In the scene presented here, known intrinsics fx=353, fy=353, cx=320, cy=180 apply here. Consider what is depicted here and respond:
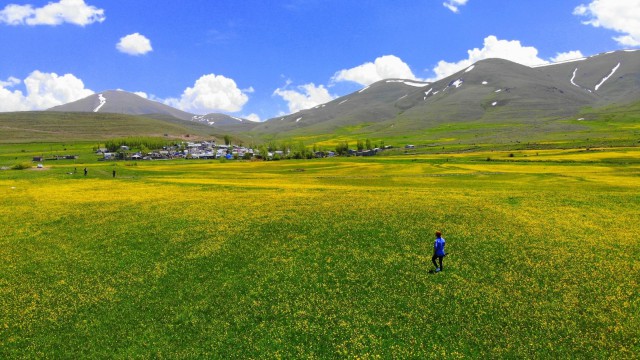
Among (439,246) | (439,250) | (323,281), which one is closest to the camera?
(323,281)

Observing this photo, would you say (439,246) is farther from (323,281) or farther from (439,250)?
(323,281)

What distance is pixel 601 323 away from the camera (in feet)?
72.6

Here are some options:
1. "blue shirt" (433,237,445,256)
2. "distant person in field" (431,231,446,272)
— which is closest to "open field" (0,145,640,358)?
"distant person in field" (431,231,446,272)

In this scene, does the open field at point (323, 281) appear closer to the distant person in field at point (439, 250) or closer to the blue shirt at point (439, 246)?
the distant person in field at point (439, 250)

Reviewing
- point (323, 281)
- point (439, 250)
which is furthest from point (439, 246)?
point (323, 281)

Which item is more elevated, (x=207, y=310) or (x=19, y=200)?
(x=19, y=200)

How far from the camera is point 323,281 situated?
1110 inches

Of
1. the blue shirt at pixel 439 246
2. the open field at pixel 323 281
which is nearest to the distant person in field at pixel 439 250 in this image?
the blue shirt at pixel 439 246

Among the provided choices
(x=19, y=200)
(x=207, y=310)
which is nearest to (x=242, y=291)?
(x=207, y=310)

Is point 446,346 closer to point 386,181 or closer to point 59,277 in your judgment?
point 59,277

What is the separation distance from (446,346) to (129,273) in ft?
83.1

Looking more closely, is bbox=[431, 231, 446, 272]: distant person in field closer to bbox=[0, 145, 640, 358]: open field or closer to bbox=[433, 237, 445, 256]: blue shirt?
bbox=[433, 237, 445, 256]: blue shirt

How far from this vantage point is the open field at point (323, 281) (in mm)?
21641

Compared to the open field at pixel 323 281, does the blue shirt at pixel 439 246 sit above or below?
above
